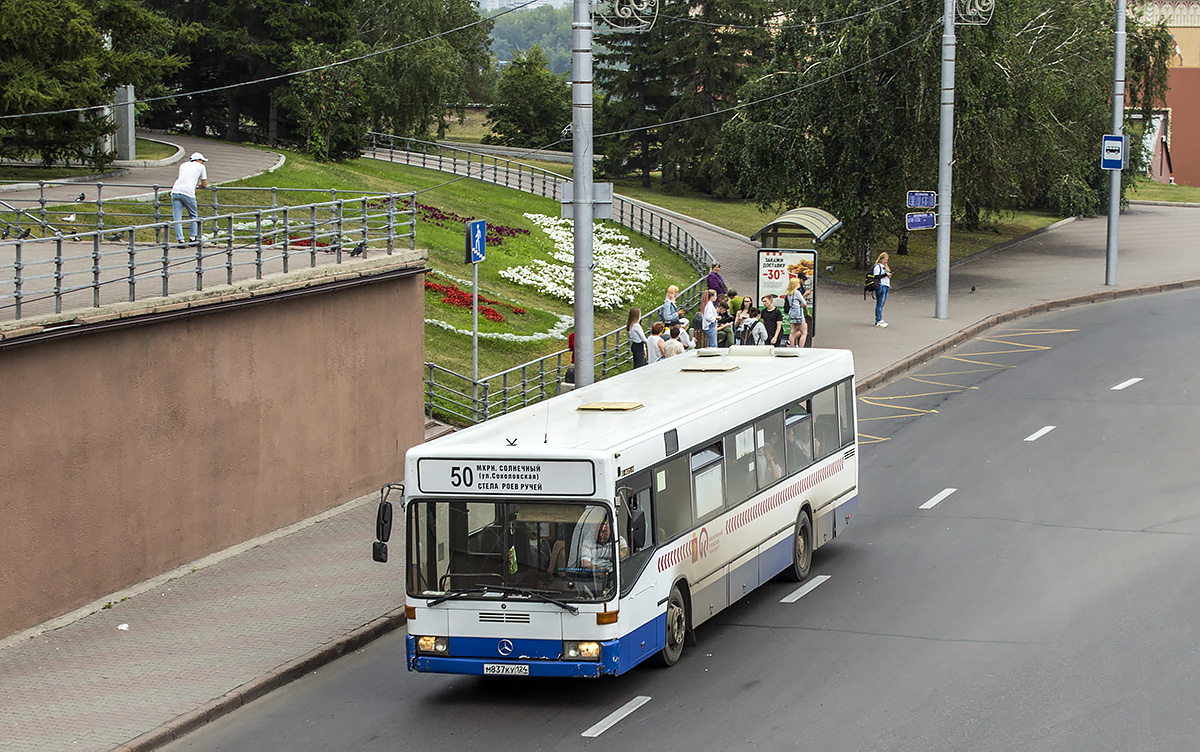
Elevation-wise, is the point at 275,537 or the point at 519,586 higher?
the point at 519,586

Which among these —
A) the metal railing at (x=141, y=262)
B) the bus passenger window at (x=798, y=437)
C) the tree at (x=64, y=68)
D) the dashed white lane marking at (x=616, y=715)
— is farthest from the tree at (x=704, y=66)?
the dashed white lane marking at (x=616, y=715)

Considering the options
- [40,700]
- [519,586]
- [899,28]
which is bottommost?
[40,700]

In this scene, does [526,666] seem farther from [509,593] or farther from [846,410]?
[846,410]

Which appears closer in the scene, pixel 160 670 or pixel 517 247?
pixel 160 670

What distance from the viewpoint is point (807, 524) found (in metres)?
14.9

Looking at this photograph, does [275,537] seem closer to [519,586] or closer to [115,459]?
[115,459]

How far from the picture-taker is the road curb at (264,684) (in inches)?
422

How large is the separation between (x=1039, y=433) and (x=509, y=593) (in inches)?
495

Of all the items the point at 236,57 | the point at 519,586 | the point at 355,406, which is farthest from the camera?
the point at 236,57

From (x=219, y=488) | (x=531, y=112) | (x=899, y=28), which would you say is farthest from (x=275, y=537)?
(x=531, y=112)

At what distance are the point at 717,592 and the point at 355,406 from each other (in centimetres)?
744

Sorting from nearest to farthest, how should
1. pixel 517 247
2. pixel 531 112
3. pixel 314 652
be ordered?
1. pixel 314 652
2. pixel 517 247
3. pixel 531 112

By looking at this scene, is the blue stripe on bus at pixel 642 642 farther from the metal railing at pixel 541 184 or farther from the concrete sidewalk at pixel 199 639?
the metal railing at pixel 541 184

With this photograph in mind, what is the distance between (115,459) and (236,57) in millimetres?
41297
